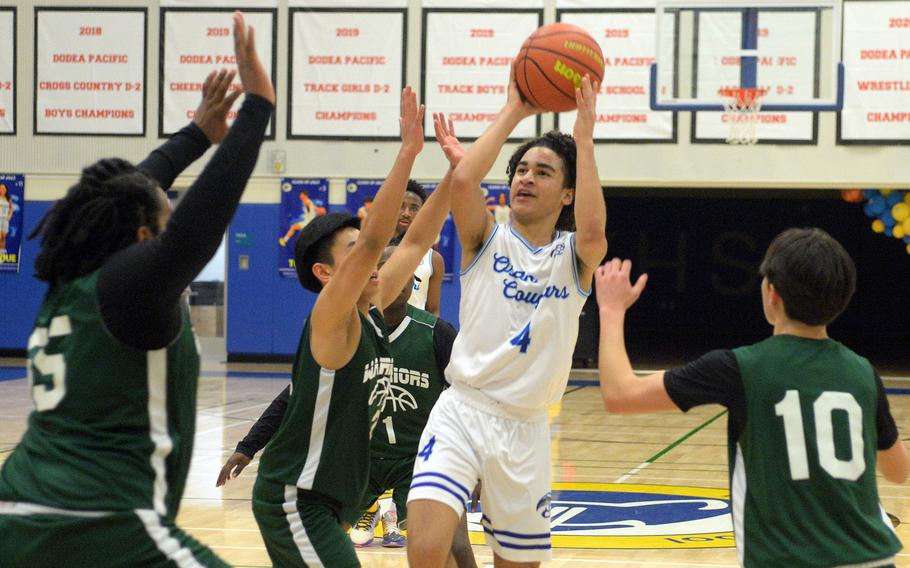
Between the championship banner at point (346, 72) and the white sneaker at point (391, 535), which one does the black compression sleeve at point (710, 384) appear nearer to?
the white sneaker at point (391, 535)

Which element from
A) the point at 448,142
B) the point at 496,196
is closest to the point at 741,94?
the point at 496,196

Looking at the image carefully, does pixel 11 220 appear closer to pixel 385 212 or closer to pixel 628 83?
pixel 628 83

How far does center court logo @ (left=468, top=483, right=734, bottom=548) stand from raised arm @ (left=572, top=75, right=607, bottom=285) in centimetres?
242

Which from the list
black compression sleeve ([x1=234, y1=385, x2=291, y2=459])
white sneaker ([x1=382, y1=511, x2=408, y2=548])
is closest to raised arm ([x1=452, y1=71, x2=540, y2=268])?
black compression sleeve ([x1=234, y1=385, x2=291, y2=459])

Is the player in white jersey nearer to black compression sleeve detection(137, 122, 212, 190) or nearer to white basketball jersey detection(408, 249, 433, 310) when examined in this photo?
black compression sleeve detection(137, 122, 212, 190)

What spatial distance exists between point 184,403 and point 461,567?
212 cm

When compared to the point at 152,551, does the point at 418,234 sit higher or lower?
higher

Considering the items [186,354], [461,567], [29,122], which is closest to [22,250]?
[29,122]

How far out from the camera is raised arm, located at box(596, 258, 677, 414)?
2559mm

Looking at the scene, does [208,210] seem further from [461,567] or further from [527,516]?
[461,567]

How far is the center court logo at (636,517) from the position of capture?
5.74 m

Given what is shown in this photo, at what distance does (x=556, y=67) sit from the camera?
4.04 meters

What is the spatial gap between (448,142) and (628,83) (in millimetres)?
10551

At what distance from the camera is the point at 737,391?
2490 mm
